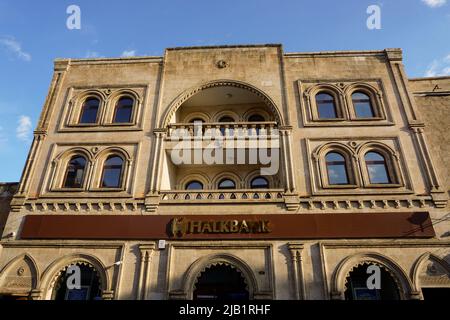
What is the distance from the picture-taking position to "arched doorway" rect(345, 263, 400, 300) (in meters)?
13.6

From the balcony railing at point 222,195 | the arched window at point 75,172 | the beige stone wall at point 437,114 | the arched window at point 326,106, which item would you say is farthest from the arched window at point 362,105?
the arched window at point 75,172

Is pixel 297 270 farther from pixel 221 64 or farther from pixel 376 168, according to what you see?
pixel 221 64

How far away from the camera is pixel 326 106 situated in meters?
16.9

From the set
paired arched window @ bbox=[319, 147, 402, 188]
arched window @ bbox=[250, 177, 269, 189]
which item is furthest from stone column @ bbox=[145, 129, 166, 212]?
paired arched window @ bbox=[319, 147, 402, 188]

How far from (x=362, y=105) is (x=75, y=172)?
15.1 metres

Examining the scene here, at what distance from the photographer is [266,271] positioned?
42.0 feet

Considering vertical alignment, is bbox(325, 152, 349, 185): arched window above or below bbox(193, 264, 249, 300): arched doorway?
above

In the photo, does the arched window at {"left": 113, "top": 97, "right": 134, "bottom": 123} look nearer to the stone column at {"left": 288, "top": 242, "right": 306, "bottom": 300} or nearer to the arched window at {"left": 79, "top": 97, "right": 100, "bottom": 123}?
the arched window at {"left": 79, "top": 97, "right": 100, "bottom": 123}

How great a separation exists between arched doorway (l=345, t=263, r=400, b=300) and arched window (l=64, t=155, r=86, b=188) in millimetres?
13213
